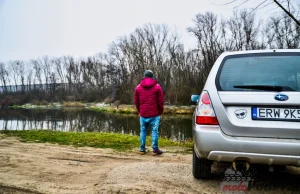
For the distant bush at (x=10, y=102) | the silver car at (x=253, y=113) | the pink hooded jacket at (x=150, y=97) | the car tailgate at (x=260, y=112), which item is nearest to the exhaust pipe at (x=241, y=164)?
the silver car at (x=253, y=113)

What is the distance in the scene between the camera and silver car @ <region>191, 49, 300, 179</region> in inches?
93.7

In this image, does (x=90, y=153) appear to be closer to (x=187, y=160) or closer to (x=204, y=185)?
(x=187, y=160)

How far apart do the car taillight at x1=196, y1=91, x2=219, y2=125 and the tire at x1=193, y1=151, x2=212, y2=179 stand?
0.60 metres

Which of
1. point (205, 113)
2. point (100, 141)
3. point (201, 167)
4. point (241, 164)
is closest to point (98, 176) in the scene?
point (201, 167)

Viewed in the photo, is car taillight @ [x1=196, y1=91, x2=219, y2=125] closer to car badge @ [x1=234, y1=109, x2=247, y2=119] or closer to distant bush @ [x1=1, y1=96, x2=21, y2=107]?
car badge @ [x1=234, y1=109, x2=247, y2=119]

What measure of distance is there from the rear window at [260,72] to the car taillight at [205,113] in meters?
0.18

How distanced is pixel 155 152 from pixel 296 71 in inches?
132

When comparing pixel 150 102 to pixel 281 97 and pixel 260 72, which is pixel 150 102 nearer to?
pixel 260 72

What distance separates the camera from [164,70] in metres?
46.5

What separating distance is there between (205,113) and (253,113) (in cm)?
46

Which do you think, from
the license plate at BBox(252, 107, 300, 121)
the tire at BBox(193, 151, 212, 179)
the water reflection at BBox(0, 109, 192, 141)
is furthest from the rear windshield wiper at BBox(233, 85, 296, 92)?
the water reflection at BBox(0, 109, 192, 141)

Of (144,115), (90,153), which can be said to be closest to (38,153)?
(90,153)

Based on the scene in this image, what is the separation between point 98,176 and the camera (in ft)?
11.4

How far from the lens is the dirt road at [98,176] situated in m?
2.91
